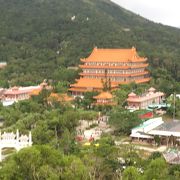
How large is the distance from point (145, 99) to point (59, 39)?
92.9 feet

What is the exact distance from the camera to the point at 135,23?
282 feet

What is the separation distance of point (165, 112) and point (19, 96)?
12520 mm

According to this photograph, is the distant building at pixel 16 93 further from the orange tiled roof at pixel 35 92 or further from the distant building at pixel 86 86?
the distant building at pixel 86 86

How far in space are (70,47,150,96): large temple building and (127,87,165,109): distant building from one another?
3.82m

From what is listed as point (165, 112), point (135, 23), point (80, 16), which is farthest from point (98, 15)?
point (165, 112)

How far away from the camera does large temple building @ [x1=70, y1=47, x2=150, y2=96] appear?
1777 inches

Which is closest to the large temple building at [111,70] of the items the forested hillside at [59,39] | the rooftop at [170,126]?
the forested hillside at [59,39]

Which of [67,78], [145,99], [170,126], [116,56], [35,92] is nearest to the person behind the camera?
[170,126]

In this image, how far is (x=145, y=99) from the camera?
3947 centimetres

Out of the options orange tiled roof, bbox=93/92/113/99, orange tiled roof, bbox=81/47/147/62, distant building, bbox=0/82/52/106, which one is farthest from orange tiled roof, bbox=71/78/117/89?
orange tiled roof, bbox=93/92/113/99

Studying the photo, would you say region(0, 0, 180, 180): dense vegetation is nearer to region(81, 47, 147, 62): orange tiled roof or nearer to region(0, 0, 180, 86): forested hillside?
region(0, 0, 180, 86): forested hillside

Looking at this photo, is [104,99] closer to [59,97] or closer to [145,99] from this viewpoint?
[145,99]

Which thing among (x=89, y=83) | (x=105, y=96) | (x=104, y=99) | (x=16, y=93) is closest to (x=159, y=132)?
(x=104, y=99)

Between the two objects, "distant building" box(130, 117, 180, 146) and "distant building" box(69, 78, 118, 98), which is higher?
"distant building" box(69, 78, 118, 98)
